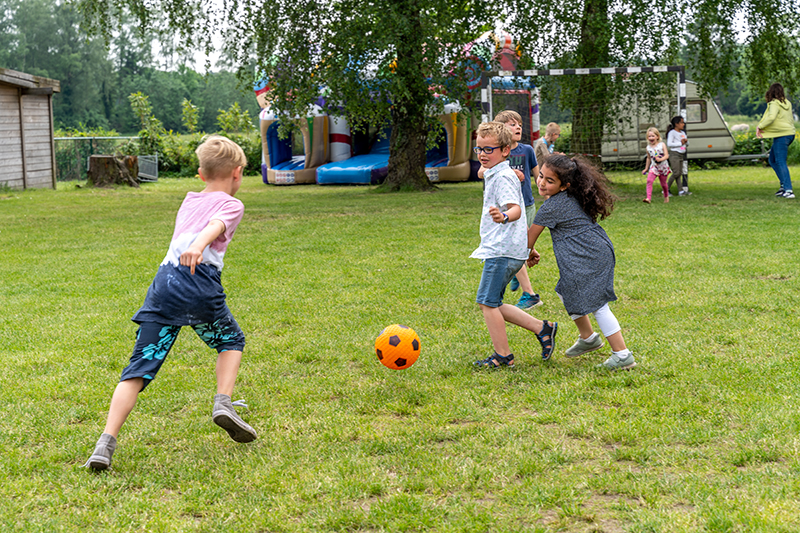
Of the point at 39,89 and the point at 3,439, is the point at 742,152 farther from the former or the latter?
the point at 3,439

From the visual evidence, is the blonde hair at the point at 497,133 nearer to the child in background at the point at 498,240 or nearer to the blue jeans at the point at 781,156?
the child in background at the point at 498,240

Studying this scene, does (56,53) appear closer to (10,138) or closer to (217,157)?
(10,138)

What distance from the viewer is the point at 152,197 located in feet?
63.8

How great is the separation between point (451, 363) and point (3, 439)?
8.69ft

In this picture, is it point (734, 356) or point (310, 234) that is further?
point (310, 234)

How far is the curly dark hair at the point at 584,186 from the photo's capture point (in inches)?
183

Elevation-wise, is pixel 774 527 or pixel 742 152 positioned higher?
pixel 742 152

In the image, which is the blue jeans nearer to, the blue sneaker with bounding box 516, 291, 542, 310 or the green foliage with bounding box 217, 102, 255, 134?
the blue sneaker with bounding box 516, 291, 542, 310

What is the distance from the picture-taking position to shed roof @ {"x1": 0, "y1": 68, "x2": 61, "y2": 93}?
64.5 feet

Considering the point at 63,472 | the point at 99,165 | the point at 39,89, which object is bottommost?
the point at 63,472

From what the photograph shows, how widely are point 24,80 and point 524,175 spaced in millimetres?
18501

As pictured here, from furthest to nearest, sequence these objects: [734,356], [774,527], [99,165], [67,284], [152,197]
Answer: [99,165] → [152,197] → [67,284] → [734,356] → [774,527]

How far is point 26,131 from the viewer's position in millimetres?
21016

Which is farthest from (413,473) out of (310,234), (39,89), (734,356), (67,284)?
(39,89)
